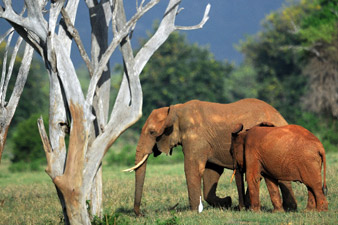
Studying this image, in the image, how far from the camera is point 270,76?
4925 cm

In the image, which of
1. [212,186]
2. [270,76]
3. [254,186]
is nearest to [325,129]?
[270,76]

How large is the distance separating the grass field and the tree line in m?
10.6

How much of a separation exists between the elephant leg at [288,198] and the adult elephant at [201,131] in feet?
3.86

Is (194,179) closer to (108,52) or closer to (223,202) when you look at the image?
(223,202)

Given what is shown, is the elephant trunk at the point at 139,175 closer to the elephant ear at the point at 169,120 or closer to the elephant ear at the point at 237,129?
the elephant ear at the point at 169,120

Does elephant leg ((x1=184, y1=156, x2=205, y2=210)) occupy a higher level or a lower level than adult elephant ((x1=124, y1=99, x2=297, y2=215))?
lower

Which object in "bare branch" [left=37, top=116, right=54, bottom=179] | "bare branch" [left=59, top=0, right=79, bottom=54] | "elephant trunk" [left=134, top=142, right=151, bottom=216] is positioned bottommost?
"elephant trunk" [left=134, top=142, right=151, bottom=216]

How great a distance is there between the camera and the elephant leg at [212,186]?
11711 mm

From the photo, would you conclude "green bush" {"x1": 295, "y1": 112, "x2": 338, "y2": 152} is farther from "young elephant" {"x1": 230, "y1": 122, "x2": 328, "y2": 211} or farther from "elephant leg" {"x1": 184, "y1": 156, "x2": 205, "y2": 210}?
"young elephant" {"x1": 230, "y1": 122, "x2": 328, "y2": 211}

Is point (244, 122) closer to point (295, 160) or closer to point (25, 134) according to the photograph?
point (295, 160)

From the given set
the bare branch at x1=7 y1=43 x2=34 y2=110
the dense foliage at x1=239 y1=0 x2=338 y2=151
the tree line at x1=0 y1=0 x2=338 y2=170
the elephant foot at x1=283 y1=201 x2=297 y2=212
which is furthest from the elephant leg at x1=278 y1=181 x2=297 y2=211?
the dense foliage at x1=239 y1=0 x2=338 y2=151

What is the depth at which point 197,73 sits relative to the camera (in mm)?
43812

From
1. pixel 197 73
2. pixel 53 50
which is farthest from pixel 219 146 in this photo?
pixel 197 73

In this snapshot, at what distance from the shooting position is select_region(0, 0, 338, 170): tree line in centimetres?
3077
